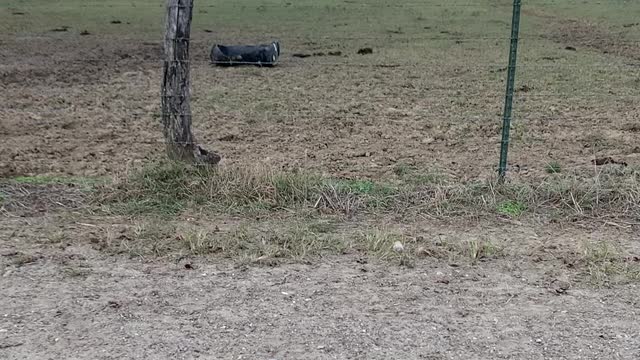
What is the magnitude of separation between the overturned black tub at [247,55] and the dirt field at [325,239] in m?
2.54

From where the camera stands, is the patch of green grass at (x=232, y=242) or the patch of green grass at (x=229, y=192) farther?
the patch of green grass at (x=229, y=192)

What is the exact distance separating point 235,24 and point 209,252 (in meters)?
17.7

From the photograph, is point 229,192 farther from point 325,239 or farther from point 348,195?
point 325,239

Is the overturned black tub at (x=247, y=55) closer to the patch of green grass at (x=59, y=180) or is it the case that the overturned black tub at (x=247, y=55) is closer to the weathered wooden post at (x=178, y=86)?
the patch of green grass at (x=59, y=180)

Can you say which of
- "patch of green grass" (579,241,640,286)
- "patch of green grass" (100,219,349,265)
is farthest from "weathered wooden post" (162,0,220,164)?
"patch of green grass" (579,241,640,286)

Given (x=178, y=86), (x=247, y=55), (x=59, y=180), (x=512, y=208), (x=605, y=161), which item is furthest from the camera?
(x=247, y=55)

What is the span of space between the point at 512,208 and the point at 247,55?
9269mm

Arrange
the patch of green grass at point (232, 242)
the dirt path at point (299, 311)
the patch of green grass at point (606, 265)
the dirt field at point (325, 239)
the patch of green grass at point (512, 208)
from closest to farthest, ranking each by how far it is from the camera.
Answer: the dirt path at point (299, 311) < the dirt field at point (325, 239) < the patch of green grass at point (606, 265) < the patch of green grass at point (232, 242) < the patch of green grass at point (512, 208)

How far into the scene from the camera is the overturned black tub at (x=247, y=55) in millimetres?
13562

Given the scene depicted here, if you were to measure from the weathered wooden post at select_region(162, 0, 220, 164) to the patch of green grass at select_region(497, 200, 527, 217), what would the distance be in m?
2.26

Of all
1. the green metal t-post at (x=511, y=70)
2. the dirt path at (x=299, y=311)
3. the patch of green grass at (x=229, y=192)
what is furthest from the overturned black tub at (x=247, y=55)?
the dirt path at (x=299, y=311)

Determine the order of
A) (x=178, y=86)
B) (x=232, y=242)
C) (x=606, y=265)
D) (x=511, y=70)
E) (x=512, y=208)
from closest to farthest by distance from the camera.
→ (x=606, y=265) → (x=232, y=242) → (x=512, y=208) → (x=511, y=70) → (x=178, y=86)

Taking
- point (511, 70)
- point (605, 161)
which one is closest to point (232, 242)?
point (511, 70)

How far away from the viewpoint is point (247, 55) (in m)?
13.7
